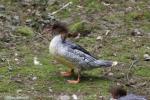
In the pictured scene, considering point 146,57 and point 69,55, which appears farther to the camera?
point 146,57

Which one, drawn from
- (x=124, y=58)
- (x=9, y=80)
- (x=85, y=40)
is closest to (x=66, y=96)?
(x=9, y=80)

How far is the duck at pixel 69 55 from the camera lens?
9.40 metres

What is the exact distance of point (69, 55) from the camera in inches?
370

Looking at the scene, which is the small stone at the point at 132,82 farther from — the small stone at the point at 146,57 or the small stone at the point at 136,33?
the small stone at the point at 136,33

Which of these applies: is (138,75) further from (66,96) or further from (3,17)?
(3,17)

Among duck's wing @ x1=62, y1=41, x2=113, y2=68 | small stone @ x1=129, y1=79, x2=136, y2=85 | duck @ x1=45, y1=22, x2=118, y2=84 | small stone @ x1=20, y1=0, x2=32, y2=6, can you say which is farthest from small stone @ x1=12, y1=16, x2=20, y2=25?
small stone @ x1=129, y1=79, x2=136, y2=85

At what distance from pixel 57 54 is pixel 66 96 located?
87 centimetres

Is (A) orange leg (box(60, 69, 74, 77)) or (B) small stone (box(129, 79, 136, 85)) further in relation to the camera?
(A) orange leg (box(60, 69, 74, 77))

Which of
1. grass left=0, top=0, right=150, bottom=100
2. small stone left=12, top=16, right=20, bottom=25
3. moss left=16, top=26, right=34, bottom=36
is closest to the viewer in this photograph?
grass left=0, top=0, right=150, bottom=100

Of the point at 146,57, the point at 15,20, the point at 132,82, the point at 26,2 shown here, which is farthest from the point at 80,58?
the point at 26,2

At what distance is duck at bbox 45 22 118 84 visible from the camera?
9.40 meters

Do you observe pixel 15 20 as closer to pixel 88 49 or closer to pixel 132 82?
pixel 88 49

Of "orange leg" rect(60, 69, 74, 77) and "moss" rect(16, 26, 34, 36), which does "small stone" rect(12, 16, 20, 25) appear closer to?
"moss" rect(16, 26, 34, 36)

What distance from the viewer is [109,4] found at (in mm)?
13625
